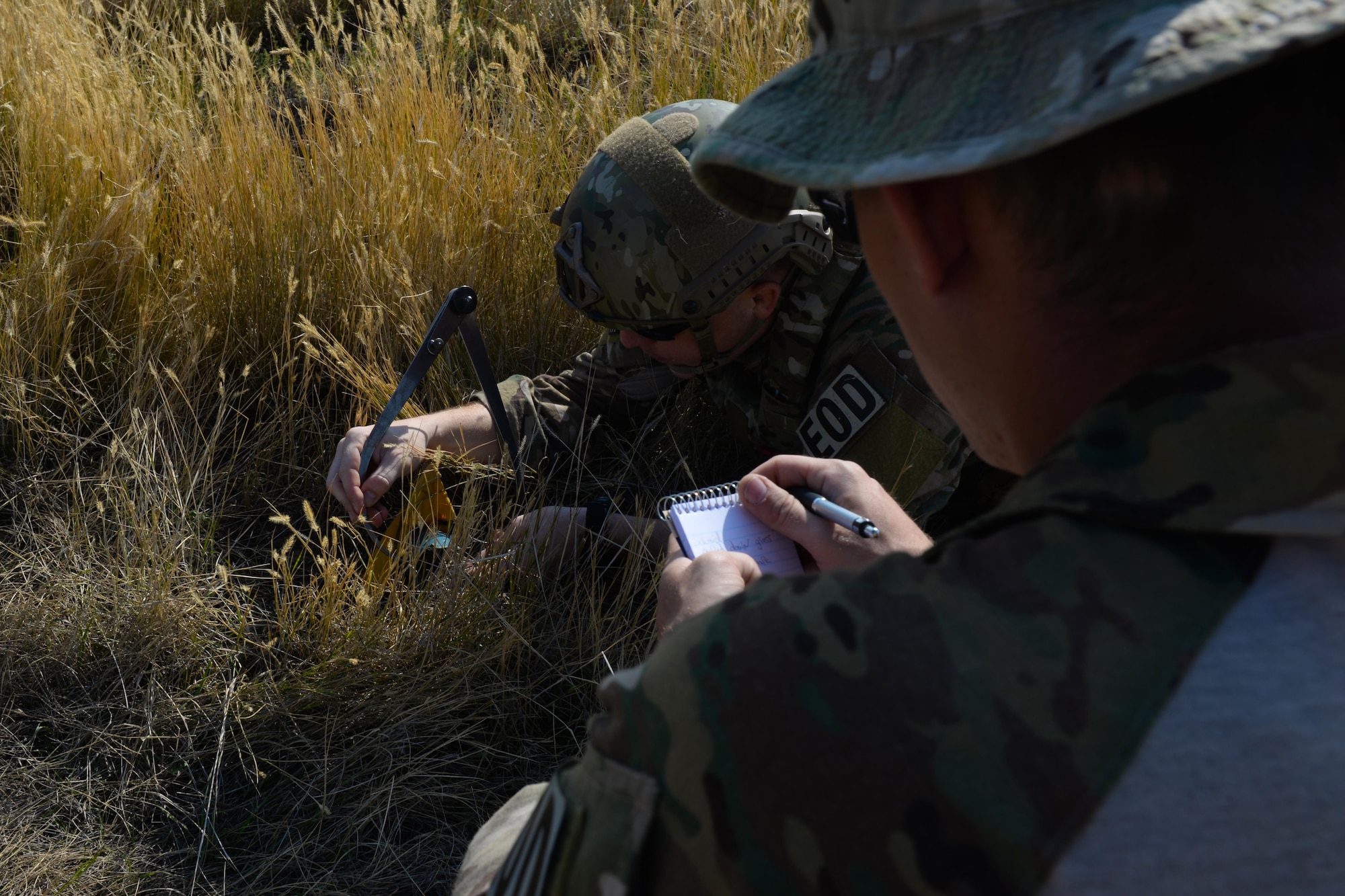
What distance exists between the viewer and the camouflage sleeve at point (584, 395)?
3.12m

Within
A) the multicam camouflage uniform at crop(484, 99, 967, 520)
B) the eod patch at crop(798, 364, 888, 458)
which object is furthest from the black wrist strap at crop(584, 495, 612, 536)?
the eod patch at crop(798, 364, 888, 458)

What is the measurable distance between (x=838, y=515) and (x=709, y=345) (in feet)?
3.56

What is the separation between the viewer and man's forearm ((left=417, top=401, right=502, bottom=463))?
297cm

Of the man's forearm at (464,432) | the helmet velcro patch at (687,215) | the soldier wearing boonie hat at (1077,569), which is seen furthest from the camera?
the man's forearm at (464,432)

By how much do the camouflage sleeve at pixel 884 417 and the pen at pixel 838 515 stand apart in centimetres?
59

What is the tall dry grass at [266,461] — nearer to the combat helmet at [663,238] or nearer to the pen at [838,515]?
the combat helmet at [663,238]

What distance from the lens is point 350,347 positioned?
126 inches

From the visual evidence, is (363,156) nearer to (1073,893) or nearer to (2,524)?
(2,524)

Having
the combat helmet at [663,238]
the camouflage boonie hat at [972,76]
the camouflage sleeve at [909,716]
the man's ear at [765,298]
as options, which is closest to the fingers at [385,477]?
the combat helmet at [663,238]

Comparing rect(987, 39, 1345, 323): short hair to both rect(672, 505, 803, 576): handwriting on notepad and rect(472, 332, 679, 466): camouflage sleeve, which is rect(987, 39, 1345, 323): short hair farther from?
rect(472, 332, 679, 466): camouflage sleeve

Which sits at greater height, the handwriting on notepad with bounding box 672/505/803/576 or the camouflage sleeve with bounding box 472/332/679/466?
the handwriting on notepad with bounding box 672/505/803/576

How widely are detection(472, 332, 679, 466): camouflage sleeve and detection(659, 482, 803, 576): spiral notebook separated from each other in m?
1.06

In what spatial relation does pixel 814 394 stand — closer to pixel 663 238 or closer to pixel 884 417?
pixel 884 417

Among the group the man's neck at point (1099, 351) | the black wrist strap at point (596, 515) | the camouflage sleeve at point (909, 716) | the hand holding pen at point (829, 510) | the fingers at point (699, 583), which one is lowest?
the black wrist strap at point (596, 515)
